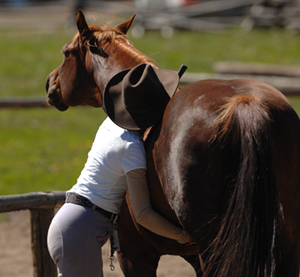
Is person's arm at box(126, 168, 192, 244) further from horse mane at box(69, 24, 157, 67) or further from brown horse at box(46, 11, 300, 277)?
horse mane at box(69, 24, 157, 67)

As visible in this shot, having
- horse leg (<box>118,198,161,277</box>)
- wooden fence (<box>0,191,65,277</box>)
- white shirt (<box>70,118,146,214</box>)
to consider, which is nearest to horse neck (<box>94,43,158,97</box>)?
white shirt (<box>70,118,146,214</box>)

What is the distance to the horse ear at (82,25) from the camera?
8.50 ft

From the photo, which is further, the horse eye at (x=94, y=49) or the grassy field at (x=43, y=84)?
the grassy field at (x=43, y=84)

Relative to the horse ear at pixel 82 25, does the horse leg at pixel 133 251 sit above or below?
below

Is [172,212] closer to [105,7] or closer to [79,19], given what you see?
[79,19]

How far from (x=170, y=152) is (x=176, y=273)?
7.36 ft

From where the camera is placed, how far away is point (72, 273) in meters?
2.35

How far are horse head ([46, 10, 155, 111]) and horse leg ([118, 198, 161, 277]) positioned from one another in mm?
756

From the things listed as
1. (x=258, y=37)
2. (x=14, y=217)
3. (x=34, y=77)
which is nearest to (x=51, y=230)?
(x=14, y=217)

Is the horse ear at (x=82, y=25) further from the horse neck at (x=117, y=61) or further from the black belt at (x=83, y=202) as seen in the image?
the black belt at (x=83, y=202)

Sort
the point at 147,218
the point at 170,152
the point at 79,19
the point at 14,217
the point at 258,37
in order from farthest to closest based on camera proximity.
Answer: the point at 258,37 < the point at 14,217 < the point at 79,19 < the point at 147,218 < the point at 170,152

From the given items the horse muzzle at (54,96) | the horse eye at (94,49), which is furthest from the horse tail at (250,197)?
the horse muzzle at (54,96)

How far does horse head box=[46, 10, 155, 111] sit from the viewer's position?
2545 millimetres

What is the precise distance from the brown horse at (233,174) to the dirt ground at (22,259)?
1.98 metres
